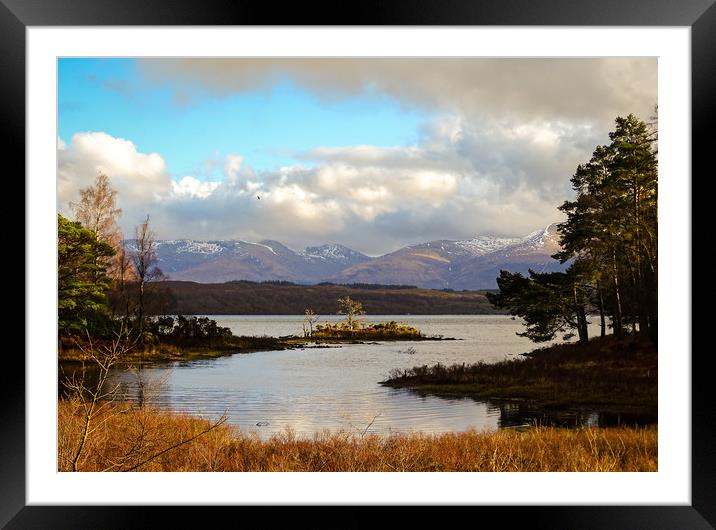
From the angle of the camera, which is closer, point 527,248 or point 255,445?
point 255,445

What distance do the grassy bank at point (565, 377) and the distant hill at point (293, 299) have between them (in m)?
1.23

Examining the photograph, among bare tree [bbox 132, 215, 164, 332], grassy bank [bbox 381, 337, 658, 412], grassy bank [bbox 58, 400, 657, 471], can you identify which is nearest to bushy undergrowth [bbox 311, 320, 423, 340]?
grassy bank [bbox 381, 337, 658, 412]

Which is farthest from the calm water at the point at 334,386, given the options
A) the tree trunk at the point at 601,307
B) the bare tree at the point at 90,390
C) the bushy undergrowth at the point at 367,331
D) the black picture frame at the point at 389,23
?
the black picture frame at the point at 389,23

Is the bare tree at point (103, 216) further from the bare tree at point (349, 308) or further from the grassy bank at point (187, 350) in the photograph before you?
the bare tree at point (349, 308)

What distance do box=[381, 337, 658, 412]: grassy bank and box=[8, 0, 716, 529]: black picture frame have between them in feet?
25.1

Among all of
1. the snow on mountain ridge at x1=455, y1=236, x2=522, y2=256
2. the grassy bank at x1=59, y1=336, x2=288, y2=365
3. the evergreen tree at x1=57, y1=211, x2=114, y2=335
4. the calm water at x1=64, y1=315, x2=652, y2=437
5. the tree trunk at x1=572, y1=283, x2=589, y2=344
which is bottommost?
the calm water at x1=64, y1=315, x2=652, y2=437

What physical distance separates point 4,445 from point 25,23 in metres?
1.87

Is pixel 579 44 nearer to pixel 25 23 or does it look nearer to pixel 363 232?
pixel 25 23

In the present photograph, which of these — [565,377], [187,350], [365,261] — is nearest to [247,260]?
[187,350]

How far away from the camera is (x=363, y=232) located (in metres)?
14.7

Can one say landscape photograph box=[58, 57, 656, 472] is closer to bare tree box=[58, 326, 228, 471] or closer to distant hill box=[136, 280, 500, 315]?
distant hill box=[136, 280, 500, 315]

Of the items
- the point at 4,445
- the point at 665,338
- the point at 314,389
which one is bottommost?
the point at 314,389

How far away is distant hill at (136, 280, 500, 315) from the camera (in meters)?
12.3

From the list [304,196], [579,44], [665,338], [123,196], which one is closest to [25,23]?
[579,44]
